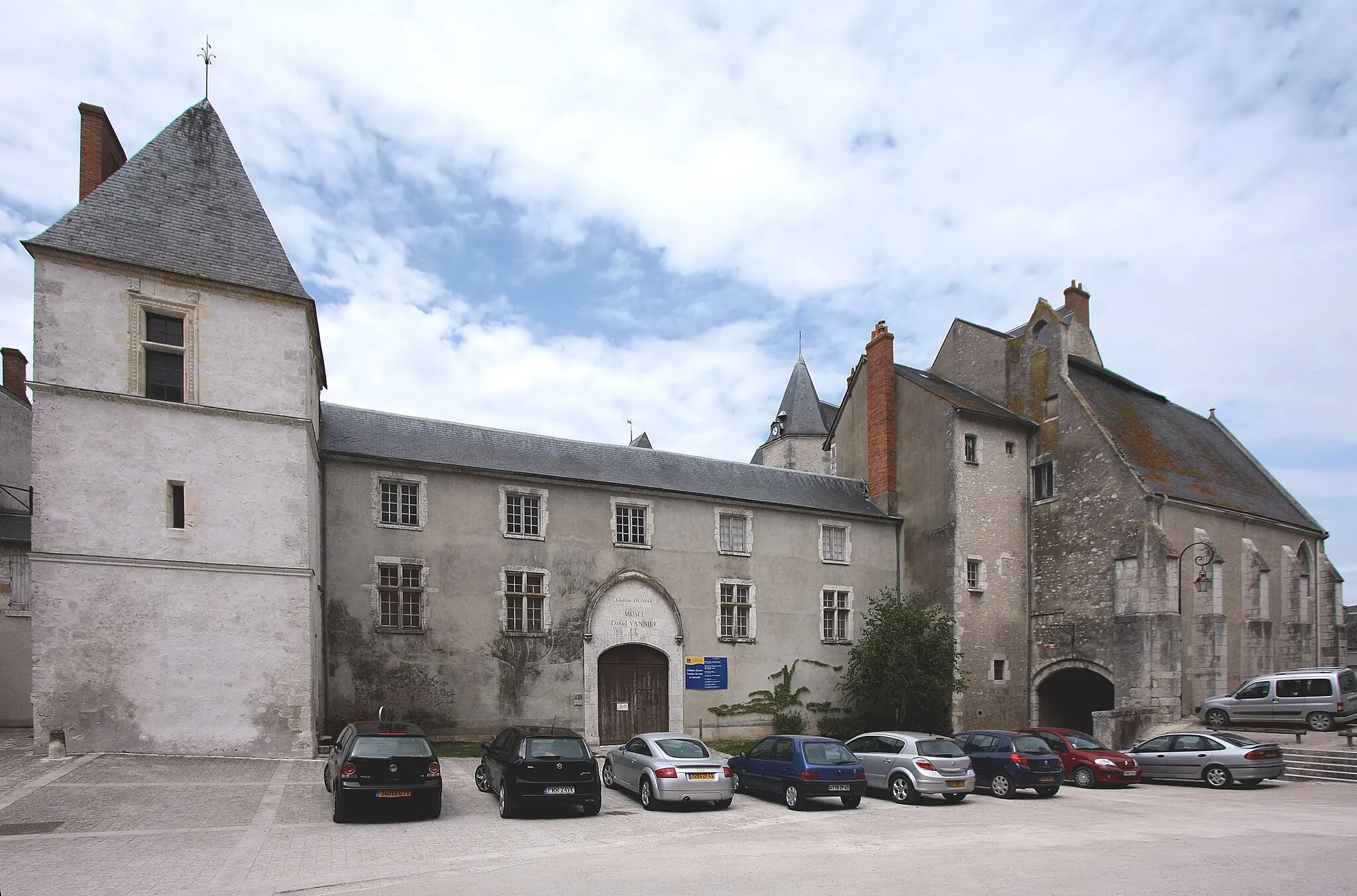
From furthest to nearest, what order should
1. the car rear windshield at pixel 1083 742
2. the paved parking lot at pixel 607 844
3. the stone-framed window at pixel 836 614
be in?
the stone-framed window at pixel 836 614, the car rear windshield at pixel 1083 742, the paved parking lot at pixel 607 844

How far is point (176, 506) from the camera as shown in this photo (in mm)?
16109

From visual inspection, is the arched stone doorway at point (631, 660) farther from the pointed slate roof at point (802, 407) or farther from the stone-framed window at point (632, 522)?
the pointed slate roof at point (802, 407)

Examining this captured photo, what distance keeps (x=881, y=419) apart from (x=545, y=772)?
779 inches

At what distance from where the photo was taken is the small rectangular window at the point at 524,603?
70.4 feet

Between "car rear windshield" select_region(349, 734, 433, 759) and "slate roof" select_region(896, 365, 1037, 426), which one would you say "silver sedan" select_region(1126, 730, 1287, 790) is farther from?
"car rear windshield" select_region(349, 734, 433, 759)

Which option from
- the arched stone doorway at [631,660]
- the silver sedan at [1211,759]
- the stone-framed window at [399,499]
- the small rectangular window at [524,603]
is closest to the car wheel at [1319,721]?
the silver sedan at [1211,759]

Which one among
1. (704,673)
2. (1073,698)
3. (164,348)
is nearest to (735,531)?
(704,673)

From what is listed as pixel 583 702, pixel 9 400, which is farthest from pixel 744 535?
pixel 9 400

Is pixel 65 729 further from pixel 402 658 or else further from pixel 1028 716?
pixel 1028 716

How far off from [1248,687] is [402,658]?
71.8 ft

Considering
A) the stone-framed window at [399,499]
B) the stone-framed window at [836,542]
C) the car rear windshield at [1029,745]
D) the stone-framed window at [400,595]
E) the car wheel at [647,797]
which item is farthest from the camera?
the stone-framed window at [836,542]

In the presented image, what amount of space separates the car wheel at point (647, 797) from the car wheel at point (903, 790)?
14.7 feet

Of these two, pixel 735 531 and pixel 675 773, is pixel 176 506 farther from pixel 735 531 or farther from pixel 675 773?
pixel 735 531

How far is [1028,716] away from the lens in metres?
26.7
